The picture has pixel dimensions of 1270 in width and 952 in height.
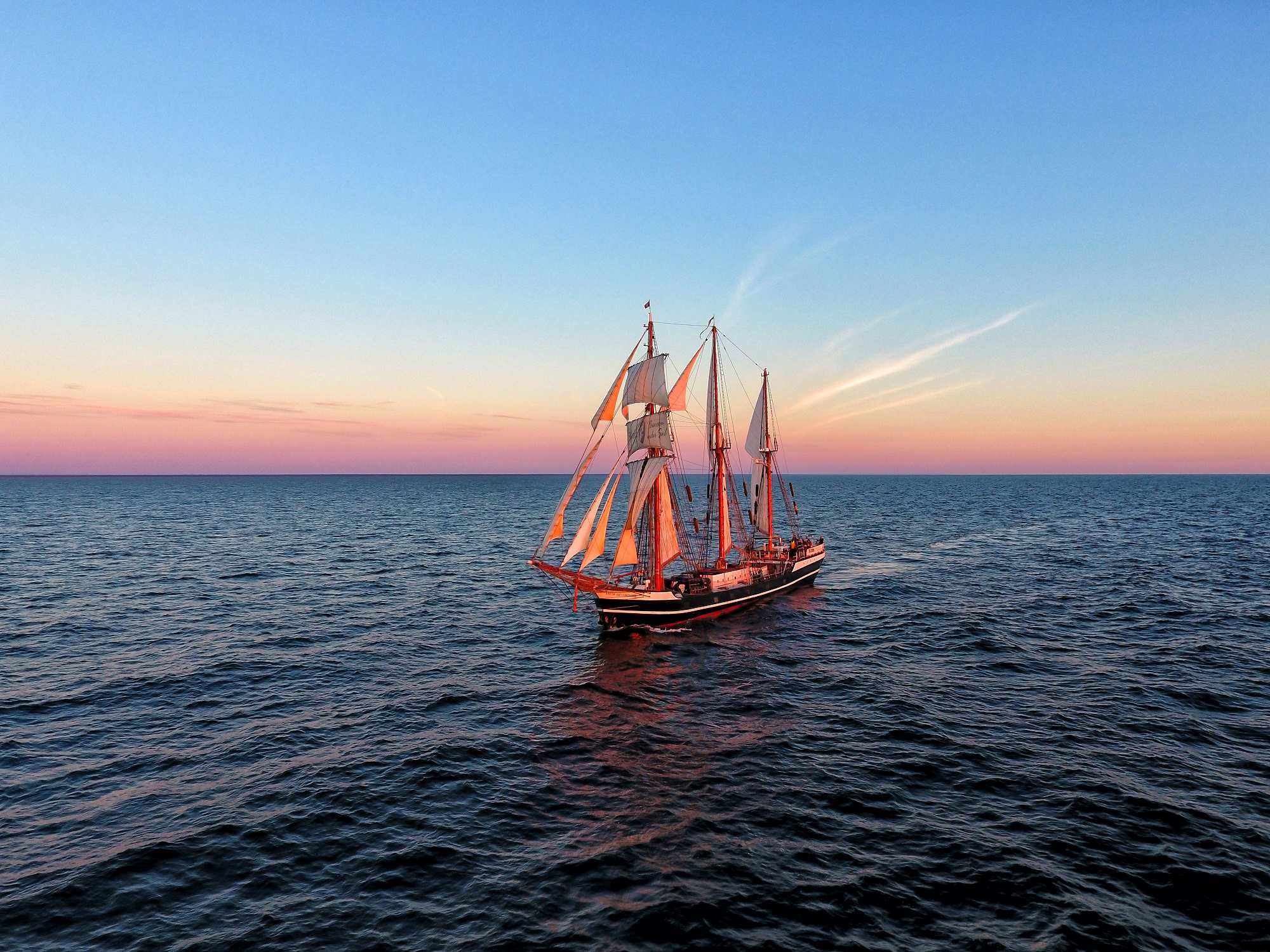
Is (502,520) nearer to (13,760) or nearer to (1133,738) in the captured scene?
(13,760)

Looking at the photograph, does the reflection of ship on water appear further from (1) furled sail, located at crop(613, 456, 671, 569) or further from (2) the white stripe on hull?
(1) furled sail, located at crop(613, 456, 671, 569)

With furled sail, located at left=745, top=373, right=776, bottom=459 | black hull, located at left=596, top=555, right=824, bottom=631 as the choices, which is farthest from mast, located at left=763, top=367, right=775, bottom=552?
black hull, located at left=596, top=555, right=824, bottom=631

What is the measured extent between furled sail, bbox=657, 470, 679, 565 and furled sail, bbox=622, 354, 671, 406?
17.0 ft

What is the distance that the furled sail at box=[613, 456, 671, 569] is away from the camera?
41.8 meters

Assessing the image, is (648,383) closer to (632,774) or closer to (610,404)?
(610,404)

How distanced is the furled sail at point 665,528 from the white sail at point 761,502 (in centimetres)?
1487

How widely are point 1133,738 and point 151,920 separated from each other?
31645 mm

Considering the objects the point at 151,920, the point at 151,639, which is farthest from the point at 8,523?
the point at 151,920

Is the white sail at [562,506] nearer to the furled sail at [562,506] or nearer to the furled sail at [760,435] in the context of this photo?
the furled sail at [562,506]

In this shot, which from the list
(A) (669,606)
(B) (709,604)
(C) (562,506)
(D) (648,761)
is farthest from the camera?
(B) (709,604)

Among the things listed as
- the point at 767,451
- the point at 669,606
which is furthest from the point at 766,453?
the point at 669,606

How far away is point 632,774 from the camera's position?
21578 millimetres

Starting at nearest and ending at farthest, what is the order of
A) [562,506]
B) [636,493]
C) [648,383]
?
[562,506] → [648,383] → [636,493]

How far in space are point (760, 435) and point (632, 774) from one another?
40.9 m
